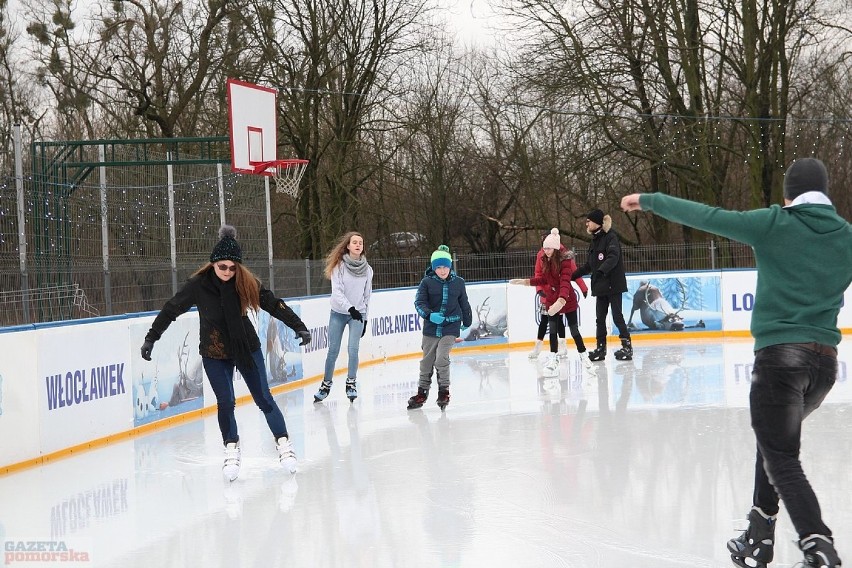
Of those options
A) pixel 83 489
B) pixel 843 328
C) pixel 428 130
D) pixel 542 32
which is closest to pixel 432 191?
pixel 428 130

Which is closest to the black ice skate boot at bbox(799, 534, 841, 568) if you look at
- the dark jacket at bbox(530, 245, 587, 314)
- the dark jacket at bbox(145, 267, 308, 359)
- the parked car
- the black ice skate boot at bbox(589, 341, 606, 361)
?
the dark jacket at bbox(145, 267, 308, 359)

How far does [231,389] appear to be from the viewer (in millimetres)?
6633

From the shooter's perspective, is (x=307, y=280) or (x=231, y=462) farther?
(x=307, y=280)

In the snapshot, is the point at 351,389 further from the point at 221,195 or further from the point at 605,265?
the point at 221,195

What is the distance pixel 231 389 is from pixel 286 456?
21.6 inches

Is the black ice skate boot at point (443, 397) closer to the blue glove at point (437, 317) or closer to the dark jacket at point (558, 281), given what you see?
the blue glove at point (437, 317)

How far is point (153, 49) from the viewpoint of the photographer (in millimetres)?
24516

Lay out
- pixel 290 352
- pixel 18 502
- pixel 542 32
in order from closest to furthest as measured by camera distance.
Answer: pixel 18 502
pixel 290 352
pixel 542 32

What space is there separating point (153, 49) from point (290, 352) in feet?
48.2

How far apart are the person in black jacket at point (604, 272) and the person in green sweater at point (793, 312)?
8.38 metres

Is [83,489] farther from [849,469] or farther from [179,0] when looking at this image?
[179,0]

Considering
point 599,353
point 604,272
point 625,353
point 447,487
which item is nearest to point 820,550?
point 447,487

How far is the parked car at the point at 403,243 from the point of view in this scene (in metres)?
29.9

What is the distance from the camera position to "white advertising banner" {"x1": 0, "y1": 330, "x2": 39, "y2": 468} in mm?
7289
